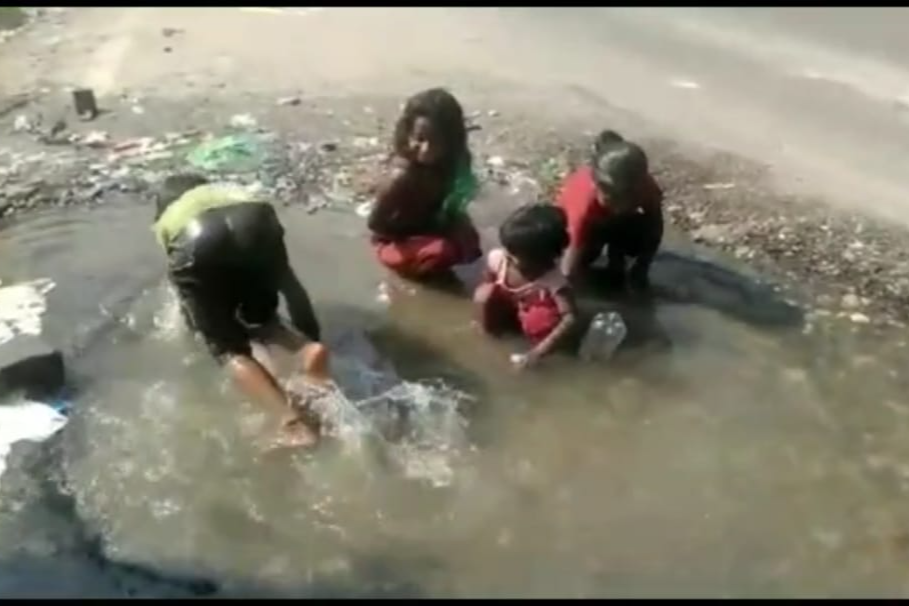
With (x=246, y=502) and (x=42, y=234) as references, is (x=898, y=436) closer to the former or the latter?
(x=246, y=502)

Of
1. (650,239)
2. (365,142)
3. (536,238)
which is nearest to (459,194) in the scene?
(536,238)

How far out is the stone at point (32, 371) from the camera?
4.53 m

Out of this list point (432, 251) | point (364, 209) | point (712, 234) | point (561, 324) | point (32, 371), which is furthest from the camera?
point (364, 209)

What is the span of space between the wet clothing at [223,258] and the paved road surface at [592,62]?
2.47 m

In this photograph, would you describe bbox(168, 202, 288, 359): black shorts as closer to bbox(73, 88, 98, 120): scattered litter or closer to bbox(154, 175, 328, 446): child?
bbox(154, 175, 328, 446): child

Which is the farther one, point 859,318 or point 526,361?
point 859,318

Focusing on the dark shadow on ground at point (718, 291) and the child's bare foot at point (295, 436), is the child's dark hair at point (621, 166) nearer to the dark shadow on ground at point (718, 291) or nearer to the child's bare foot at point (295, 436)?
the dark shadow on ground at point (718, 291)

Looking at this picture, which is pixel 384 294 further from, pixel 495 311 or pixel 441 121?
pixel 441 121

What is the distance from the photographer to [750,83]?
680cm

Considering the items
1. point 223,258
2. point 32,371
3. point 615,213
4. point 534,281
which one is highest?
point 223,258

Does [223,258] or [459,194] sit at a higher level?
A: [223,258]

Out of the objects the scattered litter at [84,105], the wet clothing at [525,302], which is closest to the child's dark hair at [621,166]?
the wet clothing at [525,302]

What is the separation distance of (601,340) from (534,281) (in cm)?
35

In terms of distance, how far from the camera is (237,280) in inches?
174
